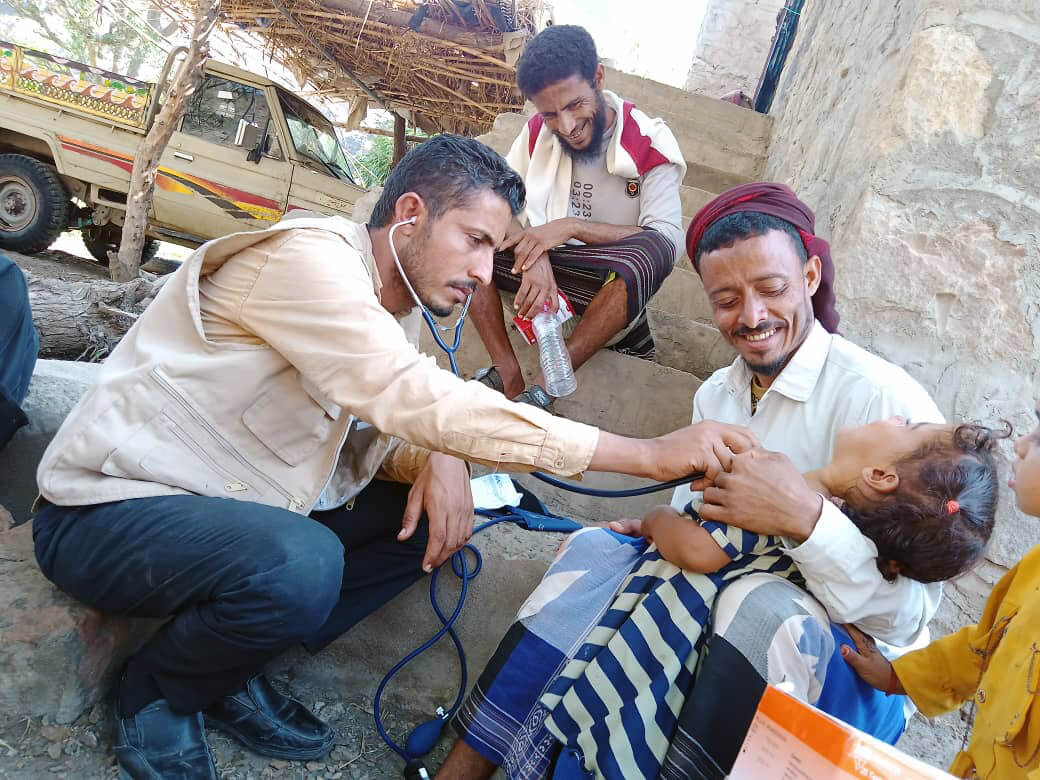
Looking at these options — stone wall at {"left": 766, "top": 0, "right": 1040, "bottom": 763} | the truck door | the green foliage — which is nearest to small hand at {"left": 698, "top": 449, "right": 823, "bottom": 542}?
stone wall at {"left": 766, "top": 0, "right": 1040, "bottom": 763}

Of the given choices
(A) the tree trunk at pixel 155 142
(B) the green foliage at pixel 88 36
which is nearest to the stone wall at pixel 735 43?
(A) the tree trunk at pixel 155 142

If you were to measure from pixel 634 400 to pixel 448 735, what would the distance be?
1.48 meters

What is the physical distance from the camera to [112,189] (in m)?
7.03

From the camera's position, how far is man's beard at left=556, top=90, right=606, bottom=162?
307 centimetres

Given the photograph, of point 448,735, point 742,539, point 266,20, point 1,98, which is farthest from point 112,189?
point 742,539

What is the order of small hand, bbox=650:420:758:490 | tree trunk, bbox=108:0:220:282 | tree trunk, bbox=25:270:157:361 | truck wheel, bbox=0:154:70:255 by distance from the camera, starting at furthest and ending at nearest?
truck wheel, bbox=0:154:70:255 < tree trunk, bbox=108:0:220:282 < tree trunk, bbox=25:270:157:361 < small hand, bbox=650:420:758:490

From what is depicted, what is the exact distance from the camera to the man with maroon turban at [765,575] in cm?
132

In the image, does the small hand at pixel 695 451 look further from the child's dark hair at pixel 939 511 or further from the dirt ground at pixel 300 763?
the dirt ground at pixel 300 763

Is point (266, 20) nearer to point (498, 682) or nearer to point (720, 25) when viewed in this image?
point (720, 25)

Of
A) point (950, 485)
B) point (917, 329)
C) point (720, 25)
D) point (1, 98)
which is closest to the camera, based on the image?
point (950, 485)

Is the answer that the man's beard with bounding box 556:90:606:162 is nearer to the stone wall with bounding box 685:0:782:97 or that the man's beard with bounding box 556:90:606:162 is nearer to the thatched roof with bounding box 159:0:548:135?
the thatched roof with bounding box 159:0:548:135

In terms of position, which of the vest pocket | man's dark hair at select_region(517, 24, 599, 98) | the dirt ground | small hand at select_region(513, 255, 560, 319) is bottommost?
the dirt ground

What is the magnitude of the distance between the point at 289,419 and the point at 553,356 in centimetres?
138

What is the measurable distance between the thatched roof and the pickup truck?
0.71m
